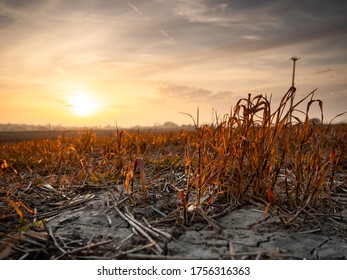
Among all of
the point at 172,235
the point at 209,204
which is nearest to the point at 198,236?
the point at 172,235

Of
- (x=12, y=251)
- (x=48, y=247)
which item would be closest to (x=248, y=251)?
(x=48, y=247)

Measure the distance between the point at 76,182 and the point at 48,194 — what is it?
0.86 ft

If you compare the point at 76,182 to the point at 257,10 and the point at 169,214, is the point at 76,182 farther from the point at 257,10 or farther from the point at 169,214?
the point at 257,10

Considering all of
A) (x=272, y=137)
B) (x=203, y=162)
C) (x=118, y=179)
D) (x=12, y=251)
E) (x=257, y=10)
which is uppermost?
(x=257, y=10)

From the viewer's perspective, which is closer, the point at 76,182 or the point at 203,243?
Result: the point at 203,243

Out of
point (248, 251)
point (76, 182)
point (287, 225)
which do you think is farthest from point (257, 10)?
point (76, 182)

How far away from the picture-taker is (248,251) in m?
1.12

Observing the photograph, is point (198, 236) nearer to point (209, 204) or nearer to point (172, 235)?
point (172, 235)

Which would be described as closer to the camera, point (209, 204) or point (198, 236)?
point (198, 236)

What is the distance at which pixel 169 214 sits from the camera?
1.48m

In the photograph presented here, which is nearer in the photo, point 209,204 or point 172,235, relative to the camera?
point 172,235

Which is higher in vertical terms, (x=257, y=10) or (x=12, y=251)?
(x=257, y=10)
